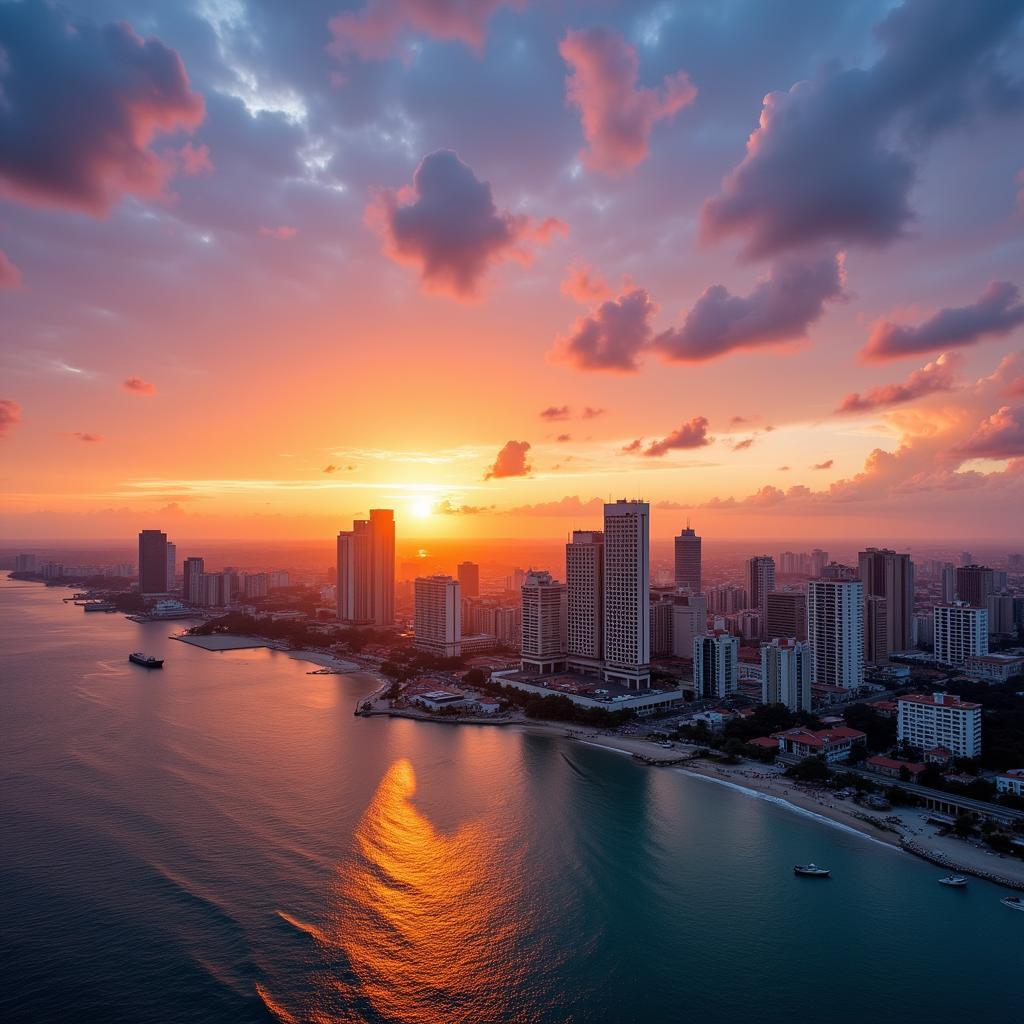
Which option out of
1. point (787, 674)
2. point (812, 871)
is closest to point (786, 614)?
point (787, 674)

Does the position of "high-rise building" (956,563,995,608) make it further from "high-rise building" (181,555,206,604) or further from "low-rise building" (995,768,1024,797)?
"high-rise building" (181,555,206,604)

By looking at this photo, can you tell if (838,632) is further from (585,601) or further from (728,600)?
(728,600)

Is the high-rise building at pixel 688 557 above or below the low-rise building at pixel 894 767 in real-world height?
above

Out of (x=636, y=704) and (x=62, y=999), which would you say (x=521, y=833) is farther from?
(x=636, y=704)

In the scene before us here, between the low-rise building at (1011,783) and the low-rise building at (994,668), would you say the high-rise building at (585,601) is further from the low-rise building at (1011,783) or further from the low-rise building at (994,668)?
the low-rise building at (994,668)

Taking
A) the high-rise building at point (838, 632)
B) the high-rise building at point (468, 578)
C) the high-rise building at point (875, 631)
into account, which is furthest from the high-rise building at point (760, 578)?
the high-rise building at point (468, 578)

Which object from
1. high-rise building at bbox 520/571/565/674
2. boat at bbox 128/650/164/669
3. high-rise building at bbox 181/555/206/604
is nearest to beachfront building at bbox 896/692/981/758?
high-rise building at bbox 520/571/565/674

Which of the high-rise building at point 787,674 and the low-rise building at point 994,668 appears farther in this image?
the low-rise building at point 994,668

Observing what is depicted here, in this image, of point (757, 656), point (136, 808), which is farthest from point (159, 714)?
point (757, 656)
